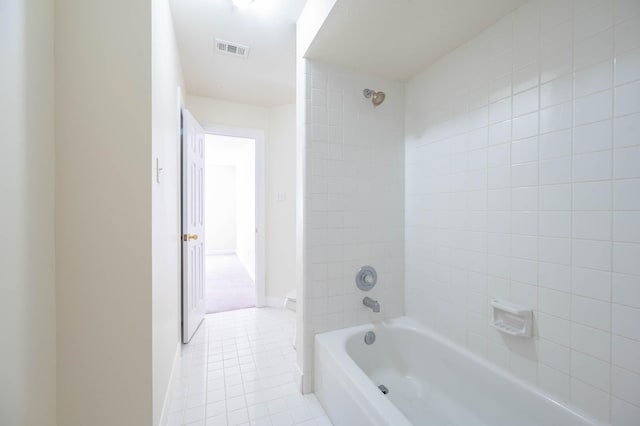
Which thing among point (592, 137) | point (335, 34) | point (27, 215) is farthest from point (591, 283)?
point (27, 215)

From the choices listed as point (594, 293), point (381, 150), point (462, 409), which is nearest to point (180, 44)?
point (381, 150)

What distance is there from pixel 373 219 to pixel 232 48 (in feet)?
5.86

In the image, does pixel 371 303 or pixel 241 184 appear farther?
pixel 241 184

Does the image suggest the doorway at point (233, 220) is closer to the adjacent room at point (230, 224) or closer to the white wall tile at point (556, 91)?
the adjacent room at point (230, 224)

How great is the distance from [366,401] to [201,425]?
96 cm

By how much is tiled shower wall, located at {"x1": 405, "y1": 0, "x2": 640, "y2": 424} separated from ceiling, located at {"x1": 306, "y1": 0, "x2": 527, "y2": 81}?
0.35 ft

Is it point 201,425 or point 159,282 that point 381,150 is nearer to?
point 159,282

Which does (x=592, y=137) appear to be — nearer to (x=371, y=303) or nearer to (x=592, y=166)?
(x=592, y=166)

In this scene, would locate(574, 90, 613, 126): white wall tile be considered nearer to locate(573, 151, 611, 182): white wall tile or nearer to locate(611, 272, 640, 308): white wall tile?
locate(573, 151, 611, 182): white wall tile

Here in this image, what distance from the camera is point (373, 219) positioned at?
5.93 feet

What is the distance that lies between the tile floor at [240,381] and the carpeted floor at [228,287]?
1.86ft

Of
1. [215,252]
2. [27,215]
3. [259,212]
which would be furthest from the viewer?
[215,252]

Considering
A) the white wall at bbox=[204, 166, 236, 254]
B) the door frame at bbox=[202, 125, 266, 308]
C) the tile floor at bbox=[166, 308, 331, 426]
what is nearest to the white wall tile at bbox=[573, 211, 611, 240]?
the tile floor at bbox=[166, 308, 331, 426]

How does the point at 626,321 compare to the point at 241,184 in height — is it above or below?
below
